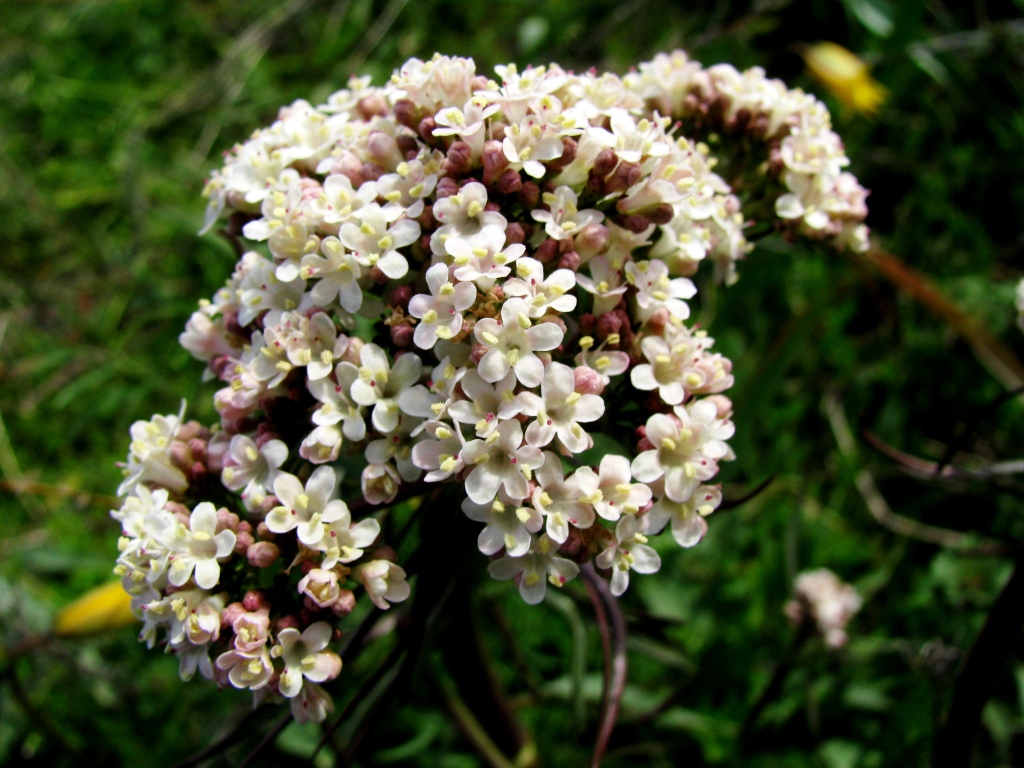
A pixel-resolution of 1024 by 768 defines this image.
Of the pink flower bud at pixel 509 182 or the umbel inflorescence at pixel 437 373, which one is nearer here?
the umbel inflorescence at pixel 437 373

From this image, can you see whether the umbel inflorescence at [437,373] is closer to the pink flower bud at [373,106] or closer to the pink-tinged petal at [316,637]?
the pink-tinged petal at [316,637]

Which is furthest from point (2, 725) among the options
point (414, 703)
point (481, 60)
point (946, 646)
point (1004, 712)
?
point (481, 60)

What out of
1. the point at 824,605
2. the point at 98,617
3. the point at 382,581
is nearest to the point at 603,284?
the point at 382,581

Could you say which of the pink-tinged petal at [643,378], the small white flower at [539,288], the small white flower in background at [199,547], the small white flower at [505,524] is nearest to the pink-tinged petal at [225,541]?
the small white flower in background at [199,547]

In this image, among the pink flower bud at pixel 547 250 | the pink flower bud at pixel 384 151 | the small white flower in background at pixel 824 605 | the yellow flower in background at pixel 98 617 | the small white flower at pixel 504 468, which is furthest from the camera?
the small white flower in background at pixel 824 605

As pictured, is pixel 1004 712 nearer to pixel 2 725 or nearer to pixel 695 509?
pixel 695 509
